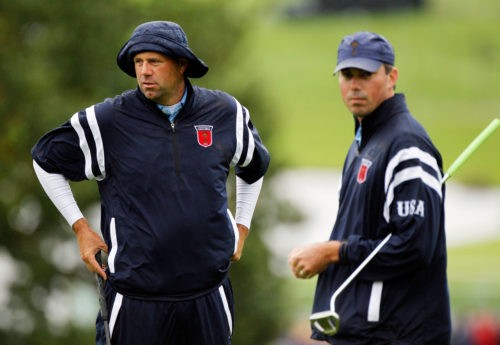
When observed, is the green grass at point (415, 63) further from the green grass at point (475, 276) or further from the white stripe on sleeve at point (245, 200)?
the white stripe on sleeve at point (245, 200)

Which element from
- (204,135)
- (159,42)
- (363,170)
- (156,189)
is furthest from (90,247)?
(363,170)

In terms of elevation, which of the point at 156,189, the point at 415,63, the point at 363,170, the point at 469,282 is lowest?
the point at 156,189

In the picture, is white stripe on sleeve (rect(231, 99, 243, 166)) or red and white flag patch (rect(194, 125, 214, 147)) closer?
red and white flag patch (rect(194, 125, 214, 147))

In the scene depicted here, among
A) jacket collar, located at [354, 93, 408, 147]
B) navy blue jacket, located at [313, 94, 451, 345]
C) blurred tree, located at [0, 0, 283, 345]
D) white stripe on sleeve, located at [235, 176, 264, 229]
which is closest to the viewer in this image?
navy blue jacket, located at [313, 94, 451, 345]

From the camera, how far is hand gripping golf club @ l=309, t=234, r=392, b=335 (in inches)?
229

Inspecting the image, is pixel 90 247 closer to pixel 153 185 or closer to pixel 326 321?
pixel 153 185

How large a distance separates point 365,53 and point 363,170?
0.59 metres

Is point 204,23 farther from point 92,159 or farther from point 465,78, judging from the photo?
point 465,78

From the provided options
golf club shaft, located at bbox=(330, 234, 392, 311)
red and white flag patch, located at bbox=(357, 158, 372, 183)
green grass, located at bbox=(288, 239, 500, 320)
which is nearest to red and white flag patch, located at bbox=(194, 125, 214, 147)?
red and white flag patch, located at bbox=(357, 158, 372, 183)

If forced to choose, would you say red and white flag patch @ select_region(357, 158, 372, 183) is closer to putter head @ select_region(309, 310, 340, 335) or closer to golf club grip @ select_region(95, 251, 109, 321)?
putter head @ select_region(309, 310, 340, 335)

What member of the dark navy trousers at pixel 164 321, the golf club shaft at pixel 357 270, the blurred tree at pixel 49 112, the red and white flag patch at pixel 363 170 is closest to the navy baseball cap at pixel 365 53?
the red and white flag patch at pixel 363 170

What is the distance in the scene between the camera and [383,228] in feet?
19.4

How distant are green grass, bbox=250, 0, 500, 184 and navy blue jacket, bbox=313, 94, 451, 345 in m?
71.1

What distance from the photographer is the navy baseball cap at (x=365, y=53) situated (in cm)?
594
